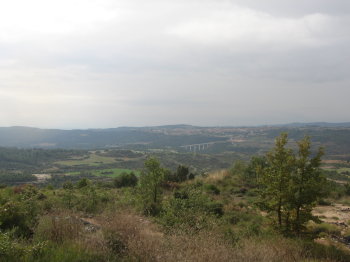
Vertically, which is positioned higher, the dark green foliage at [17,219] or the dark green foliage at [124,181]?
the dark green foliage at [17,219]

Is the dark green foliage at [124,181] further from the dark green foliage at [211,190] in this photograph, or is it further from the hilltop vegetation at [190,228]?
the hilltop vegetation at [190,228]

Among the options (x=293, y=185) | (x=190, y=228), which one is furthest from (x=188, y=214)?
(x=293, y=185)

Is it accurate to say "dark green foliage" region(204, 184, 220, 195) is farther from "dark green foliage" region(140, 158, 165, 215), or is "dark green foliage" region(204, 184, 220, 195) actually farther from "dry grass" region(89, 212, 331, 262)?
"dry grass" region(89, 212, 331, 262)

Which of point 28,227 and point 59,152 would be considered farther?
point 59,152

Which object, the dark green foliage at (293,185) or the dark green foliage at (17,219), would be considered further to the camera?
the dark green foliage at (293,185)

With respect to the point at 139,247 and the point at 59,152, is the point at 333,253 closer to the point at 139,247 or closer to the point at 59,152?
the point at 139,247

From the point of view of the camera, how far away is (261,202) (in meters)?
7.57

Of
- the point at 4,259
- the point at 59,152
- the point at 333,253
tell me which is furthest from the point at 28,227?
the point at 59,152

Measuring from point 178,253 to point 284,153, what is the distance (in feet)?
16.3

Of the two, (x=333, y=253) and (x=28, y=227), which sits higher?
(x=28, y=227)

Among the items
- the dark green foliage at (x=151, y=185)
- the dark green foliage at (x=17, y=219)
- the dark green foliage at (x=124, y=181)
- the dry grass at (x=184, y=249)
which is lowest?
the dark green foliage at (x=124, y=181)

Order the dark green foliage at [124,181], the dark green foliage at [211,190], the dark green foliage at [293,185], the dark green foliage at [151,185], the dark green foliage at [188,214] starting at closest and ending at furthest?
1. the dark green foliage at [188,214]
2. the dark green foliage at [293,185]
3. the dark green foliage at [151,185]
4. the dark green foliage at [211,190]
5. the dark green foliage at [124,181]

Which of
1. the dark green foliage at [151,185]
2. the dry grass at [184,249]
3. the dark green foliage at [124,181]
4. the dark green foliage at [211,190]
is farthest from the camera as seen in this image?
the dark green foliage at [124,181]

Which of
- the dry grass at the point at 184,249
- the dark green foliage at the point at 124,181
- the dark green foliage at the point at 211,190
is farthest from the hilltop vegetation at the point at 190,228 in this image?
the dark green foliage at the point at 124,181
